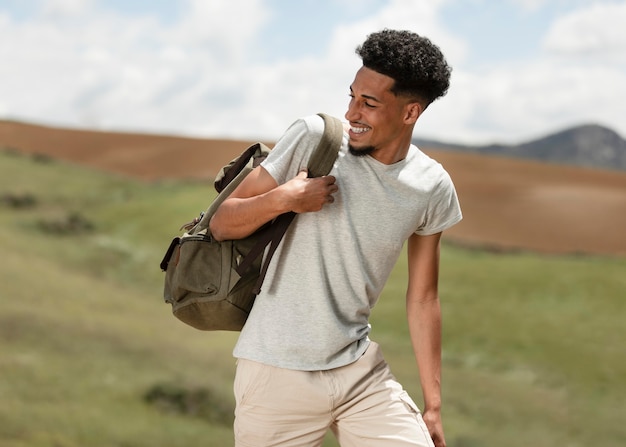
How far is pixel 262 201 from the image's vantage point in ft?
12.5

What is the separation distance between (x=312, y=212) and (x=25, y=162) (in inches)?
1818

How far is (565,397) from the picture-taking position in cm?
2055

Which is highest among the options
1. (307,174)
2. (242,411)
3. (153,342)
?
(307,174)

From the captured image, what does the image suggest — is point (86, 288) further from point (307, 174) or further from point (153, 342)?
point (307, 174)

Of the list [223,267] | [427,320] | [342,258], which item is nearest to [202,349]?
[427,320]

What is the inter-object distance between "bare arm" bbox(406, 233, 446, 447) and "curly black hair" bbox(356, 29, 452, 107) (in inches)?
26.7

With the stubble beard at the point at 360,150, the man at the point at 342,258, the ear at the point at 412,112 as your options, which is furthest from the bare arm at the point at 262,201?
the ear at the point at 412,112

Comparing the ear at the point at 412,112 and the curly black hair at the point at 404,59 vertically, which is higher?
the curly black hair at the point at 404,59

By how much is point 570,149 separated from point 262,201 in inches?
1930

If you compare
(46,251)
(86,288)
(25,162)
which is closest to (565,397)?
(86,288)

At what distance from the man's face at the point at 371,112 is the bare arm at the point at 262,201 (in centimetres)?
23

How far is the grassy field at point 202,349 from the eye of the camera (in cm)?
1606

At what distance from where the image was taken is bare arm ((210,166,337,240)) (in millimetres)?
3777

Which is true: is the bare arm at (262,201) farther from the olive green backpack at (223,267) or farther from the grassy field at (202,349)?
the grassy field at (202,349)
